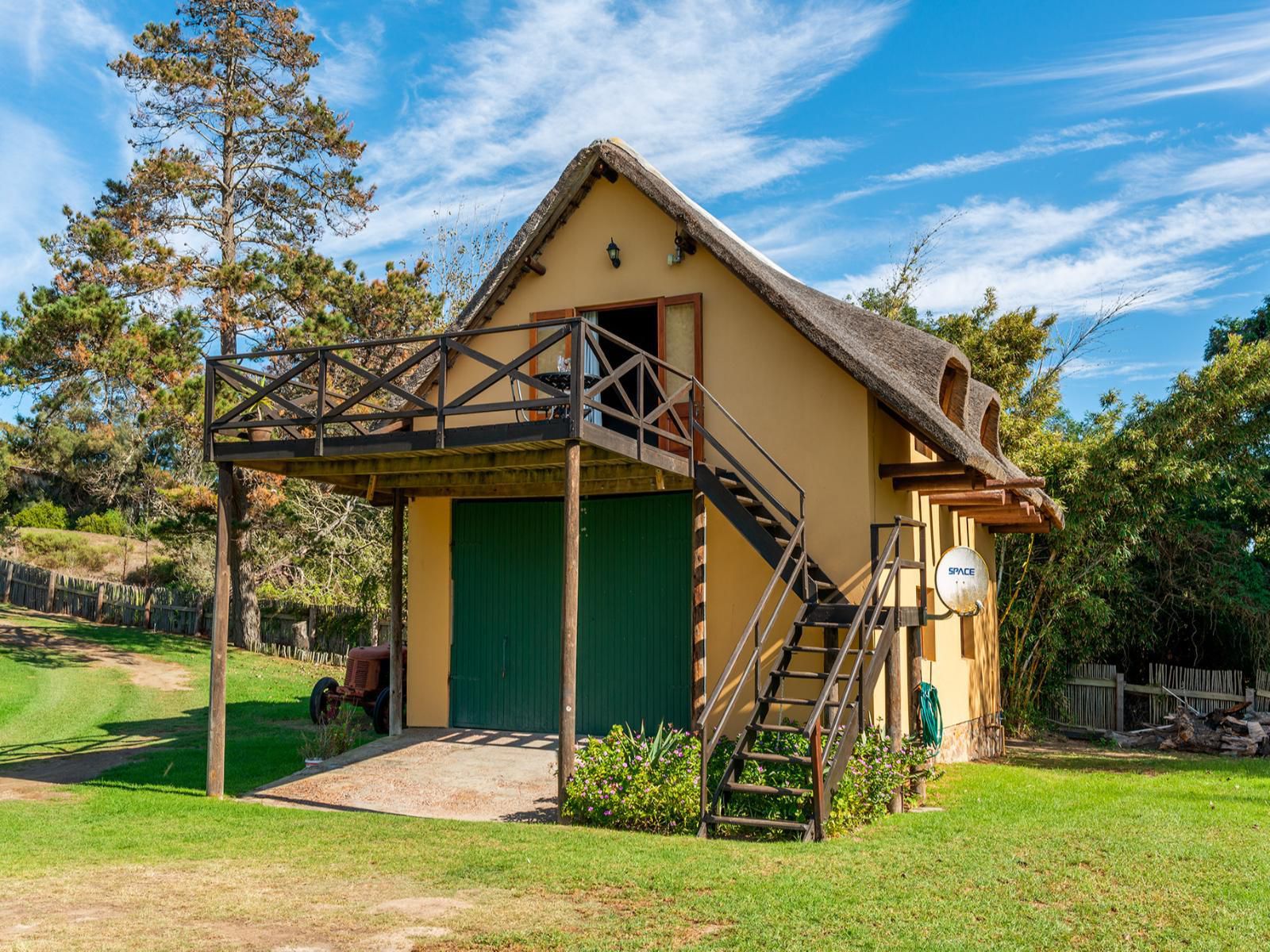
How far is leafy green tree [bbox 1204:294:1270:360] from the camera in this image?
27719 millimetres

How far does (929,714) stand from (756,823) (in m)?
3.91

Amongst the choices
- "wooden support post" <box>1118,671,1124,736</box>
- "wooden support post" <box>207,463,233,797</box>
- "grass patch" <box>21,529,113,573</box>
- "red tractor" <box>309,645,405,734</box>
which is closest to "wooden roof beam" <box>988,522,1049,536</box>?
"wooden support post" <box>1118,671,1124,736</box>

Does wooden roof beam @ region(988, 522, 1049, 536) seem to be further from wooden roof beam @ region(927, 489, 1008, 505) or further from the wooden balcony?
the wooden balcony

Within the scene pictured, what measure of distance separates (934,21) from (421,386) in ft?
29.9

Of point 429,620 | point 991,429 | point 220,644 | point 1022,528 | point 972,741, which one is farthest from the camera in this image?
point 1022,528

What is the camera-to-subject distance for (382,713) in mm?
13906

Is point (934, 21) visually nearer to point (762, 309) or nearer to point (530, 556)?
point (762, 309)

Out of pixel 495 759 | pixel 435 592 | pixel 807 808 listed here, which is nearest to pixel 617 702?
pixel 495 759

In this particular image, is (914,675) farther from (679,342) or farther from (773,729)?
(679,342)

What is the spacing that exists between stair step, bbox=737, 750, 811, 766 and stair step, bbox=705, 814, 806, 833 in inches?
18.6

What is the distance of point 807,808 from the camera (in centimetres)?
864

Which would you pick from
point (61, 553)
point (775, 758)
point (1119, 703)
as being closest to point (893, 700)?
point (775, 758)

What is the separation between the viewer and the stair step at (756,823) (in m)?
8.43

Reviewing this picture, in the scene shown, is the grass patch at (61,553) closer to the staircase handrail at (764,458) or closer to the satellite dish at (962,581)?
the staircase handrail at (764,458)
